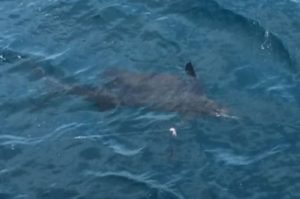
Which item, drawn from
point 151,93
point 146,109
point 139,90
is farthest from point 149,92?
point 146,109

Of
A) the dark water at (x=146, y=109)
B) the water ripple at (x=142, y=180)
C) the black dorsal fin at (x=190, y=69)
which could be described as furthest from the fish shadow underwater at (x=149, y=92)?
the water ripple at (x=142, y=180)

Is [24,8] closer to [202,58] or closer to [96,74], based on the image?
[96,74]

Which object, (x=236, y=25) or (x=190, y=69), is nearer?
(x=190, y=69)

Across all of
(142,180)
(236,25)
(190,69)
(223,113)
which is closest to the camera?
(142,180)

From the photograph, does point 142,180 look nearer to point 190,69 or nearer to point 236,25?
point 190,69

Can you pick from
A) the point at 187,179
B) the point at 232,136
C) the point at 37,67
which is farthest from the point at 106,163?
the point at 37,67

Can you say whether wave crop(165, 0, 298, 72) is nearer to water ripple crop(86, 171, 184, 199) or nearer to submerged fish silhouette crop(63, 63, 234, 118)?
submerged fish silhouette crop(63, 63, 234, 118)

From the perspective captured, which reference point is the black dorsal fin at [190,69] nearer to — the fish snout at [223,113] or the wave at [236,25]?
the fish snout at [223,113]
